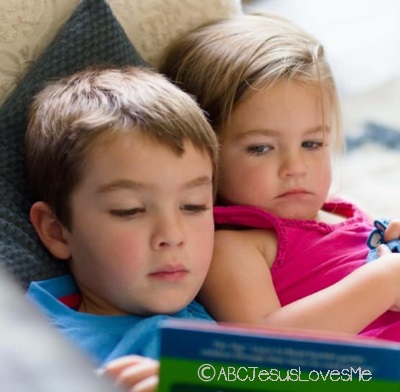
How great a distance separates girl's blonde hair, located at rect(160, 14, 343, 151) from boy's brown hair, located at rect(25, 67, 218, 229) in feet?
0.40

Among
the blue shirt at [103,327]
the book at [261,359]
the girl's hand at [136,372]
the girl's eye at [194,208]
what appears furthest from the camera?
the girl's eye at [194,208]

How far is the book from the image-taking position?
696mm

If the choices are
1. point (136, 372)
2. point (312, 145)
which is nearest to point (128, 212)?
point (136, 372)

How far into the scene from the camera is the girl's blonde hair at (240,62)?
139 cm

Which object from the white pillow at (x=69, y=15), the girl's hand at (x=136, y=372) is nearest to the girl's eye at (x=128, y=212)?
the girl's hand at (x=136, y=372)

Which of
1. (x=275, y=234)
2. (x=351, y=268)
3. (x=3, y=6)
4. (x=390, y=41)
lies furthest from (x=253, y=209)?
(x=390, y=41)

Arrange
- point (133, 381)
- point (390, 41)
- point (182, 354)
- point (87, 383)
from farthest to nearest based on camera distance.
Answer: point (390, 41), point (133, 381), point (182, 354), point (87, 383)

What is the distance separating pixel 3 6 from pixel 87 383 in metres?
0.95

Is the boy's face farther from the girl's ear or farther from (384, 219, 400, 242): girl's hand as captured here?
(384, 219, 400, 242): girl's hand

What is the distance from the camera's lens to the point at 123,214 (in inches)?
45.7

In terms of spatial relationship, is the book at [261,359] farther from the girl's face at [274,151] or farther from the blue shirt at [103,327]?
the girl's face at [274,151]

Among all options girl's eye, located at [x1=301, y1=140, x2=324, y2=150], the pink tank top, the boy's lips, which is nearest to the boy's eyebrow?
the boy's lips

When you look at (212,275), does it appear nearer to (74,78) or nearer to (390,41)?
(74,78)

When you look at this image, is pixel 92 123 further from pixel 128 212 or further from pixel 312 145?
pixel 312 145
